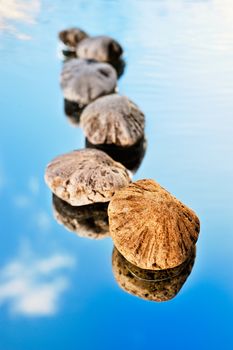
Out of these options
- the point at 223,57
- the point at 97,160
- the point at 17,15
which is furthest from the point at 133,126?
the point at 17,15

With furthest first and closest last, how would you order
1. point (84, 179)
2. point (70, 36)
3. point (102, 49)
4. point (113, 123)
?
point (70, 36), point (102, 49), point (113, 123), point (84, 179)

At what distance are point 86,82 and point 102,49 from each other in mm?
419

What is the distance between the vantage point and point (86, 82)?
159cm

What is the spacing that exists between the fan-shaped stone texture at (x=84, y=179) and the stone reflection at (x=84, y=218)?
0.02 m

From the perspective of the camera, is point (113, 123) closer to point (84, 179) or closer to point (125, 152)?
point (125, 152)

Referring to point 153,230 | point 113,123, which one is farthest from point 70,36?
point 153,230

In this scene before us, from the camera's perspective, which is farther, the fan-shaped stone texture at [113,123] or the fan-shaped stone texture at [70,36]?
the fan-shaped stone texture at [70,36]

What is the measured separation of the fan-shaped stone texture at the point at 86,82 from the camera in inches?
62.4

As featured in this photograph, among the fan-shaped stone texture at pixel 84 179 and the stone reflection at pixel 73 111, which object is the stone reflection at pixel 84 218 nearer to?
the fan-shaped stone texture at pixel 84 179

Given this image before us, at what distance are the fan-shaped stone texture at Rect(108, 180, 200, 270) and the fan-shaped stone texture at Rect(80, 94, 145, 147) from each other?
41cm

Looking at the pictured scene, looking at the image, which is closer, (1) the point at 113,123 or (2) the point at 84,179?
(2) the point at 84,179

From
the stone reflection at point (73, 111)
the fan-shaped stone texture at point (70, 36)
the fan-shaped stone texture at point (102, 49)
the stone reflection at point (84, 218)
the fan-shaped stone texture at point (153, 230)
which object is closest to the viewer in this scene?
the fan-shaped stone texture at point (153, 230)

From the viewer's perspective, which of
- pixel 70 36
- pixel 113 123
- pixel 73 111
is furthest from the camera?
pixel 70 36

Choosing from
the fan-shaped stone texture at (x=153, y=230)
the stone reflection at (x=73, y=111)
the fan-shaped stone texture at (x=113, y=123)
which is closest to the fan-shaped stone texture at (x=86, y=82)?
the stone reflection at (x=73, y=111)
